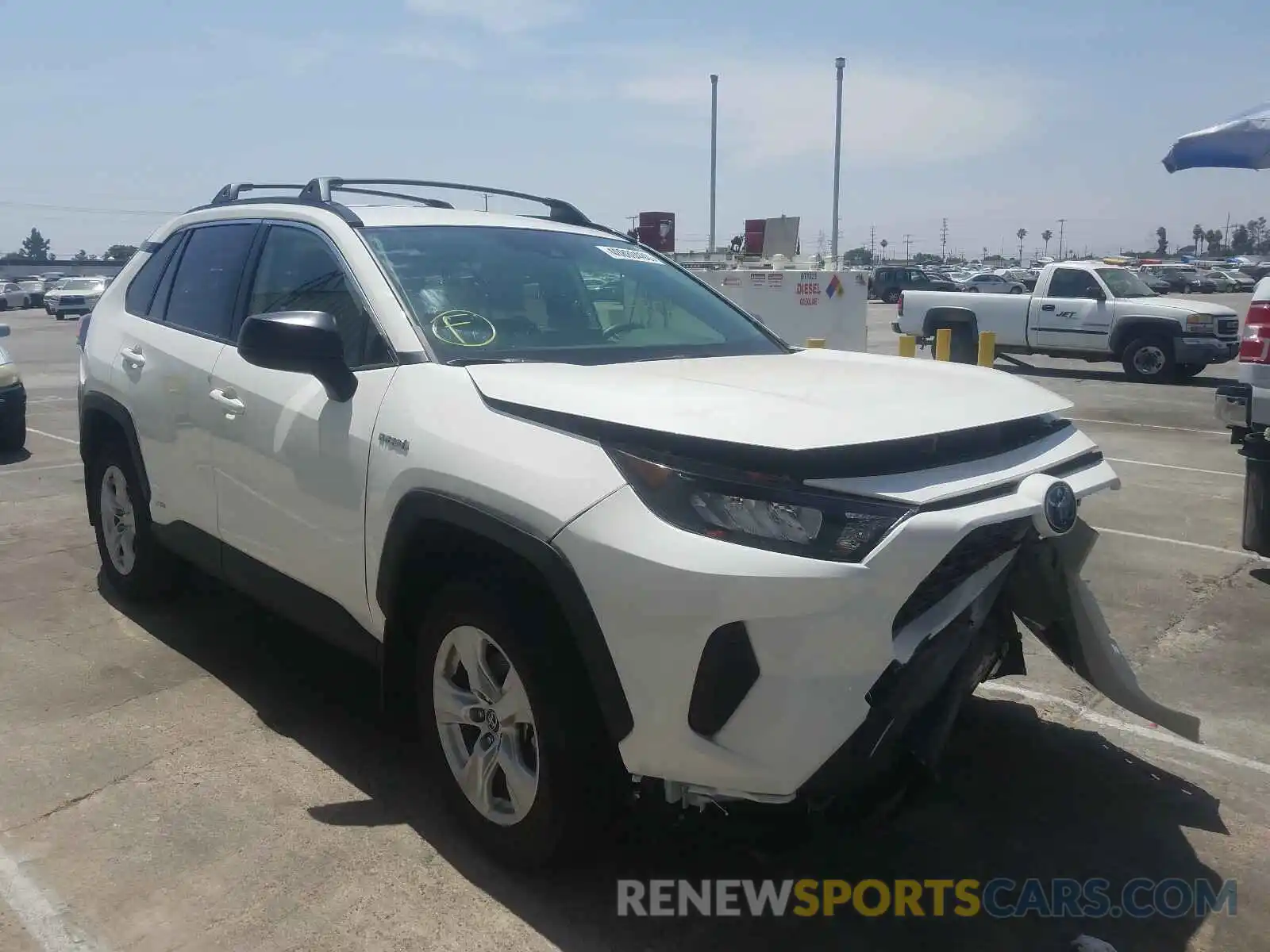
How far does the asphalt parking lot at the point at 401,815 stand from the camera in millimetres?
2891

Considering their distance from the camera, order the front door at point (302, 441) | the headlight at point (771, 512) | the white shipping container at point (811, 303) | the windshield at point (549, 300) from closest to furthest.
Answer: the headlight at point (771, 512)
the front door at point (302, 441)
the windshield at point (549, 300)
the white shipping container at point (811, 303)

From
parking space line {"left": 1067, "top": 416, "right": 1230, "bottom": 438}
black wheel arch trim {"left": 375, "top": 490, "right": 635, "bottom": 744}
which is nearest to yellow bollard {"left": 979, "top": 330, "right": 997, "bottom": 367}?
parking space line {"left": 1067, "top": 416, "right": 1230, "bottom": 438}

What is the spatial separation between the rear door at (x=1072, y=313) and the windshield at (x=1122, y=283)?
8.9 inches

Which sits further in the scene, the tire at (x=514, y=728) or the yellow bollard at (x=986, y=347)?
the yellow bollard at (x=986, y=347)

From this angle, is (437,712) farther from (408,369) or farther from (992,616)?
(992,616)

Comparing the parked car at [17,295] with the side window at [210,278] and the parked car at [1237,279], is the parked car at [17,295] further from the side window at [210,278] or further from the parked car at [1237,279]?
the parked car at [1237,279]

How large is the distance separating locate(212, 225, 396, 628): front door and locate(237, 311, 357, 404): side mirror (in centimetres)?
14

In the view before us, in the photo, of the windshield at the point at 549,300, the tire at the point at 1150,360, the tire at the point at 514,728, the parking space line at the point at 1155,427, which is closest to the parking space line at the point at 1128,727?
the windshield at the point at 549,300

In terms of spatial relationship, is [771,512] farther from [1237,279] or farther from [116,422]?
[1237,279]

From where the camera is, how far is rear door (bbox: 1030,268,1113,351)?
57.7 feet

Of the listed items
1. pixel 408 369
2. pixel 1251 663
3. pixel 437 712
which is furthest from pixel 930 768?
pixel 1251 663

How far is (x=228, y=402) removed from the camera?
13.3 feet

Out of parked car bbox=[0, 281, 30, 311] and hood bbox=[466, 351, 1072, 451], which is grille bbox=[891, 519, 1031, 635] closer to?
hood bbox=[466, 351, 1072, 451]

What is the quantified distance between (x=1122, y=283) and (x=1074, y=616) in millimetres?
16639
